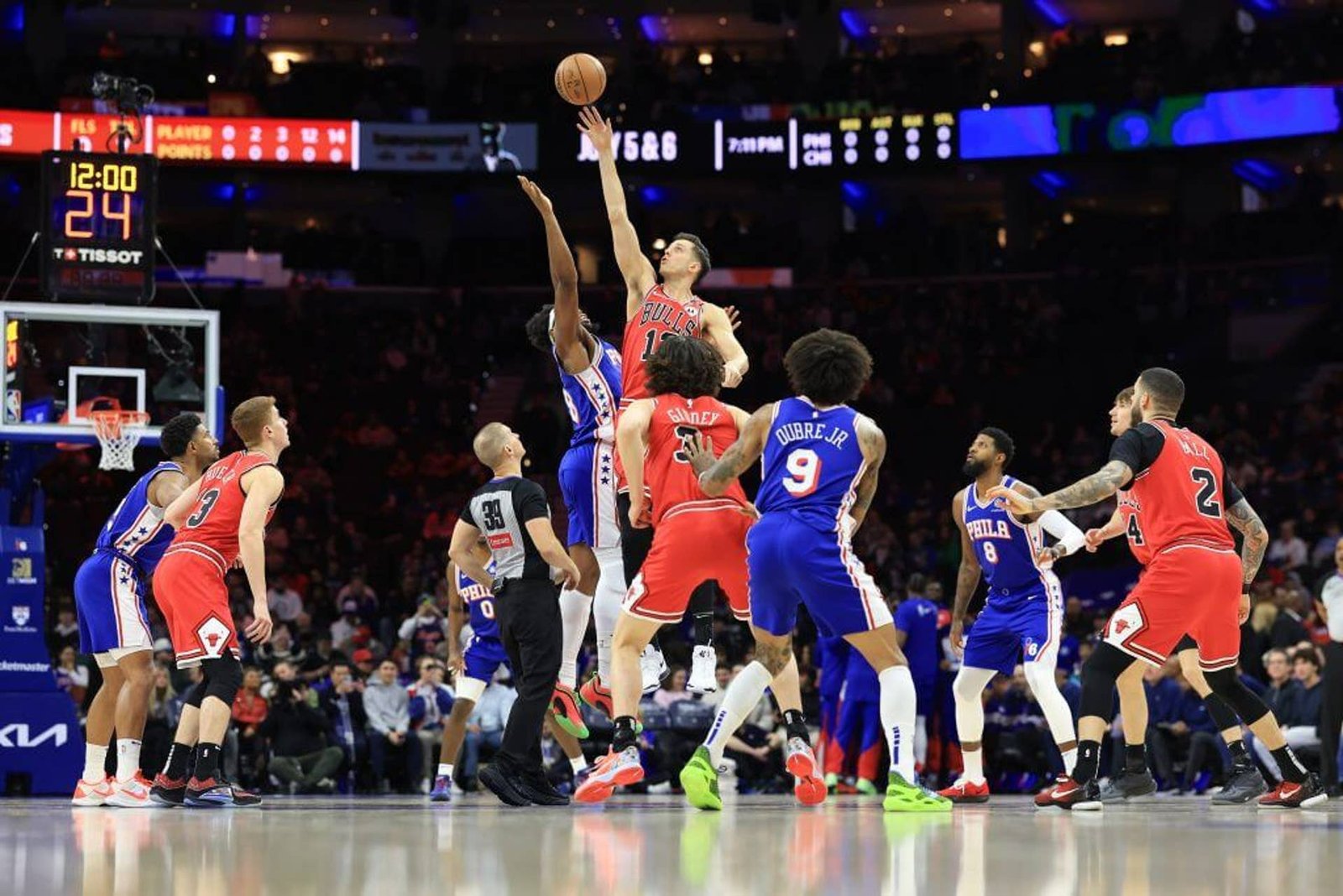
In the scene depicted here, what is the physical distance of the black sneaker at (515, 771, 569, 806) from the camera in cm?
973

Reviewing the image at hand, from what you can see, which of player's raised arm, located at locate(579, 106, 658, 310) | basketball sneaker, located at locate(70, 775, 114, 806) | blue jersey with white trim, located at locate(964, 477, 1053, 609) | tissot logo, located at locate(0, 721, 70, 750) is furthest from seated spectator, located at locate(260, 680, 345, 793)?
player's raised arm, located at locate(579, 106, 658, 310)

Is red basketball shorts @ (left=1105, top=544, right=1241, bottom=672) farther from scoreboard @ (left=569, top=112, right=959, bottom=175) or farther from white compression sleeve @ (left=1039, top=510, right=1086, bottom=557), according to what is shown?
scoreboard @ (left=569, top=112, right=959, bottom=175)

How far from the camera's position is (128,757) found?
11.0 meters

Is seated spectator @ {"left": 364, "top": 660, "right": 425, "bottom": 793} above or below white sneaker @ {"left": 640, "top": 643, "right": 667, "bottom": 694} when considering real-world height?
below

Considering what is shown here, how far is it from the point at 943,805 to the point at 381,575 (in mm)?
17765

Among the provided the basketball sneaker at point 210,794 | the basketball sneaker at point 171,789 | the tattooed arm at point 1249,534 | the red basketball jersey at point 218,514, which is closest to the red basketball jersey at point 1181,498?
the tattooed arm at point 1249,534

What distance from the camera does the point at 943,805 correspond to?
356 inches

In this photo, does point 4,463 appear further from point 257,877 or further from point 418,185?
point 418,185

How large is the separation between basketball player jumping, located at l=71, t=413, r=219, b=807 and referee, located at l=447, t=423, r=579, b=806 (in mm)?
1952

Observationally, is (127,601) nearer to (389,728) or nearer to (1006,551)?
(1006,551)

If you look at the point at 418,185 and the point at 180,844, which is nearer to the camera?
the point at 180,844

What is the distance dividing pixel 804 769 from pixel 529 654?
1.70 metres

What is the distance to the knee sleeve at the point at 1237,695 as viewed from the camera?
9.61m

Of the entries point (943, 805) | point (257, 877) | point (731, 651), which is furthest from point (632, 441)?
point (731, 651)
